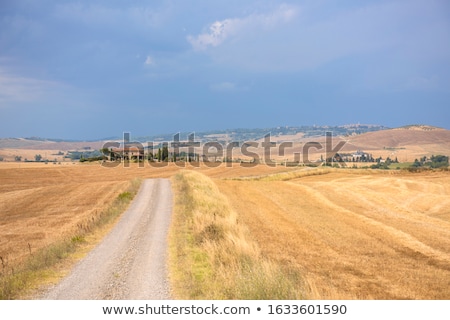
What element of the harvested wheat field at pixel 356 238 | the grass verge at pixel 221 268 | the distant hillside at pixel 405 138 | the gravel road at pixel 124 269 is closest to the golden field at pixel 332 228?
the harvested wheat field at pixel 356 238

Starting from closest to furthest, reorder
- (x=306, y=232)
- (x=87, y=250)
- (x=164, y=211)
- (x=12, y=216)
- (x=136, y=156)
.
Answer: (x=87, y=250) → (x=306, y=232) → (x=164, y=211) → (x=12, y=216) → (x=136, y=156)

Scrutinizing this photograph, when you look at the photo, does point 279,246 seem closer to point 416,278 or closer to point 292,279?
point 416,278

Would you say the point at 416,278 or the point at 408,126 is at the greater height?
the point at 408,126

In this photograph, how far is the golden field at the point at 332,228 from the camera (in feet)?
43.2

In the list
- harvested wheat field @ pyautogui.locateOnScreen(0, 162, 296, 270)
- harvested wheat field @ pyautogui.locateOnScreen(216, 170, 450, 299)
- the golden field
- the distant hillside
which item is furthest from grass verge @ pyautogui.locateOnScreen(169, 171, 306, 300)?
the distant hillside

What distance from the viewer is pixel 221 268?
12258 mm

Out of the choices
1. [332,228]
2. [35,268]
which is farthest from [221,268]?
[332,228]

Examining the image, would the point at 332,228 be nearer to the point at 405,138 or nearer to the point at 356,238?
the point at 356,238

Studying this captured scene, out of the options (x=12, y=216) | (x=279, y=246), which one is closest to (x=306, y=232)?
(x=279, y=246)

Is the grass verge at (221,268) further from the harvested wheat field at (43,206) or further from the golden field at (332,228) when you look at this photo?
the harvested wheat field at (43,206)

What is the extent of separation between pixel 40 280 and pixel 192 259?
15.1 feet

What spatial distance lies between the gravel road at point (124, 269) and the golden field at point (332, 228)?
3.50m

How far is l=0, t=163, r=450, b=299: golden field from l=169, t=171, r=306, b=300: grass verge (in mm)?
676

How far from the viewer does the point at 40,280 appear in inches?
493
